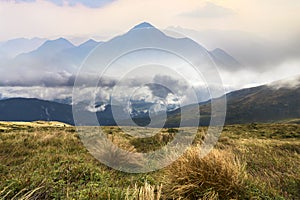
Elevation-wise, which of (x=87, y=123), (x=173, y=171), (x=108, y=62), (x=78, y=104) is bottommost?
(x=173, y=171)

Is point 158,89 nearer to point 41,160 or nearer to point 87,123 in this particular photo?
point 87,123

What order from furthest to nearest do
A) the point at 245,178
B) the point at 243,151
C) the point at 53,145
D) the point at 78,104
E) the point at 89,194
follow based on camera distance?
the point at 53,145, the point at 243,151, the point at 78,104, the point at 245,178, the point at 89,194

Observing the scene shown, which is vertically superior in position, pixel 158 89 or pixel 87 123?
pixel 158 89

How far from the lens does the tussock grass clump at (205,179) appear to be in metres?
5.96

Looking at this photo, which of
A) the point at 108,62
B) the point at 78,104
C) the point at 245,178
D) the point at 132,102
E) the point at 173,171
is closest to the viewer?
the point at 245,178

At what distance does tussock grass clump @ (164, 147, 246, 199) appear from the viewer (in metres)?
5.96

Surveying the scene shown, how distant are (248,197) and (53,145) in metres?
11.0

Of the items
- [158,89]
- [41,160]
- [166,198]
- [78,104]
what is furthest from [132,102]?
[166,198]

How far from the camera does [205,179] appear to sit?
20.3ft

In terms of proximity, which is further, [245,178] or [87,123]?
[87,123]

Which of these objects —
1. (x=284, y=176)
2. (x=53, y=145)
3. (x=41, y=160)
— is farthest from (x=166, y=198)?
(x=53, y=145)

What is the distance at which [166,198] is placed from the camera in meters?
6.25

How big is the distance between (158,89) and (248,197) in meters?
5.11

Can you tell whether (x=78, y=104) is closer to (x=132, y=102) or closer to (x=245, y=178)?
(x=132, y=102)
